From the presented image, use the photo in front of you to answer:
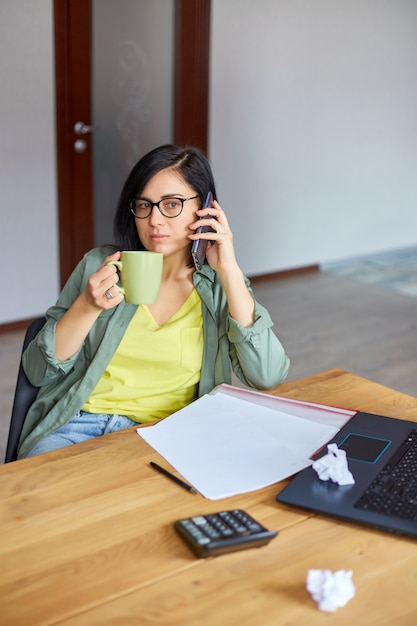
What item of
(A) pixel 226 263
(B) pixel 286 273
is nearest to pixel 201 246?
(A) pixel 226 263

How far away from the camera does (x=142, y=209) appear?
1614 millimetres

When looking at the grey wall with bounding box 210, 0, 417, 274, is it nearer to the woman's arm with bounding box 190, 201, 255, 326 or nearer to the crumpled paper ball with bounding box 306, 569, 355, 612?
the woman's arm with bounding box 190, 201, 255, 326

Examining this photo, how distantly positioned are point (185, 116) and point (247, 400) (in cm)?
333

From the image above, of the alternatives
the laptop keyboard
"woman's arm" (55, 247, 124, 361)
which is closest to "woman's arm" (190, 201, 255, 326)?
"woman's arm" (55, 247, 124, 361)

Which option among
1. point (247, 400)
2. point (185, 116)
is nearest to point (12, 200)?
point (185, 116)

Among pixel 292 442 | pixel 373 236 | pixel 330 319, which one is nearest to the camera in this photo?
pixel 292 442

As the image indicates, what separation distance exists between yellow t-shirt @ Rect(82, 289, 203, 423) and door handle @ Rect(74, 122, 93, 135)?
2637mm

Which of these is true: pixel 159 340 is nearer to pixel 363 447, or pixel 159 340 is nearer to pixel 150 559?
pixel 363 447

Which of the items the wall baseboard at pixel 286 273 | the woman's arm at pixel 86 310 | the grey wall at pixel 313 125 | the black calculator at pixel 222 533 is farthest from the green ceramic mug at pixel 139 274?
the wall baseboard at pixel 286 273

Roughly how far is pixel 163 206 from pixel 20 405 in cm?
50

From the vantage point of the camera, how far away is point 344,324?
14.3 feet

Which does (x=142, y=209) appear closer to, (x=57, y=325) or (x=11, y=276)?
(x=57, y=325)

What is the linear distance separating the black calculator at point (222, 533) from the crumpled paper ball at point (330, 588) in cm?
11

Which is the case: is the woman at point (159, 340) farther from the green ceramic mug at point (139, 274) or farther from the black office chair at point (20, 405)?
the green ceramic mug at point (139, 274)
